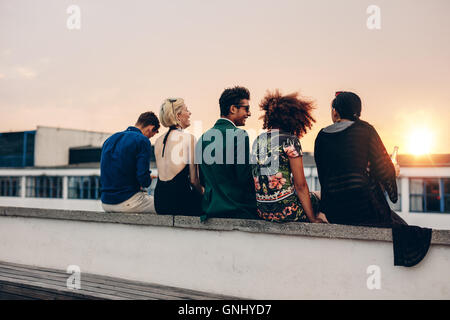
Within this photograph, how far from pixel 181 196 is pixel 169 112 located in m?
0.91

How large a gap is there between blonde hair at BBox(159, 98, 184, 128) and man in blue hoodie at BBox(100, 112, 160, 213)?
1.33 feet

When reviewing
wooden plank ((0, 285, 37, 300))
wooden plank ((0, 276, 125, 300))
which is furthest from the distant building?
wooden plank ((0, 285, 37, 300))

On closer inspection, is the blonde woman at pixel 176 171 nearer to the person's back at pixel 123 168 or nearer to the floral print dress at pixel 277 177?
the person's back at pixel 123 168

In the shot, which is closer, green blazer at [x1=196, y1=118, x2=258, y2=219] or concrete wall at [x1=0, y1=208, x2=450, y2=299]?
concrete wall at [x1=0, y1=208, x2=450, y2=299]

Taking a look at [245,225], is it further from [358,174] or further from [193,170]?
[358,174]

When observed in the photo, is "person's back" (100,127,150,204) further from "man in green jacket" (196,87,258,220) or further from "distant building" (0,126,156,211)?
"distant building" (0,126,156,211)

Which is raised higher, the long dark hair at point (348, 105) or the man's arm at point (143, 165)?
the long dark hair at point (348, 105)

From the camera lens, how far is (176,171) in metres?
4.72

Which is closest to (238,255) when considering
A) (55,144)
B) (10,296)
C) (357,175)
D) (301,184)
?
(301,184)

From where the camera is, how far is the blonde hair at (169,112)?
4914 millimetres

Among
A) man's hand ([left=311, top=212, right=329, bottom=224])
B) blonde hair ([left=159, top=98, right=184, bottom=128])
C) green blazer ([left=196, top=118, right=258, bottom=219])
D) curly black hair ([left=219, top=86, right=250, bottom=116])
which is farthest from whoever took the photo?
blonde hair ([left=159, top=98, right=184, bottom=128])

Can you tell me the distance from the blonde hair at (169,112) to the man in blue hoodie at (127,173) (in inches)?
15.9

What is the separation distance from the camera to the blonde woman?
15.5 feet

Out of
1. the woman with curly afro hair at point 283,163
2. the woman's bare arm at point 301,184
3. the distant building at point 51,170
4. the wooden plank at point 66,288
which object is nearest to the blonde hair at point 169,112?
the woman with curly afro hair at point 283,163
